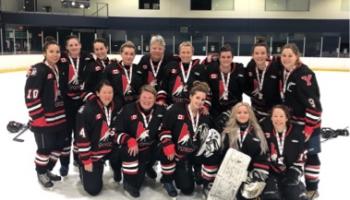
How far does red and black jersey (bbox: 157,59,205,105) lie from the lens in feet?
Answer: 11.9

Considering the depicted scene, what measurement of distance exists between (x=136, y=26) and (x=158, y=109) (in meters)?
16.1

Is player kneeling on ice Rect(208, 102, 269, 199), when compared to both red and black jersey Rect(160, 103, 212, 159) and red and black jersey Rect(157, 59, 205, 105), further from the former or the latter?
red and black jersey Rect(157, 59, 205, 105)

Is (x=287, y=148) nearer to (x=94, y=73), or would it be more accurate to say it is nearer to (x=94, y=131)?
(x=94, y=131)

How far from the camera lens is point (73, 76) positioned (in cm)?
363

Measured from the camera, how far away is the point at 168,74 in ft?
12.0

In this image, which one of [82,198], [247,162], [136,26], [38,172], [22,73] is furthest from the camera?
[136,26]

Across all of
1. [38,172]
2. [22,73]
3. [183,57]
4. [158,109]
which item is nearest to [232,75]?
[183,57]

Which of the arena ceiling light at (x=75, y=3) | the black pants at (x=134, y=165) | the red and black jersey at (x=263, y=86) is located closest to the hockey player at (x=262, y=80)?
the red and black jersey at (x=263, y=86)

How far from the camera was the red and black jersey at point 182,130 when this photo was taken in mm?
3209

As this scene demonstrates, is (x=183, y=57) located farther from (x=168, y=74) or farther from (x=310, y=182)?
(x=310, y=182)

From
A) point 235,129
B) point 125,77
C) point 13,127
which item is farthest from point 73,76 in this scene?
point 13,127

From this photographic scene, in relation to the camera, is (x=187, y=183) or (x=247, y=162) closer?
(x=247, y=162)

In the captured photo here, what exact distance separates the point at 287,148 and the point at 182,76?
3.84 ft

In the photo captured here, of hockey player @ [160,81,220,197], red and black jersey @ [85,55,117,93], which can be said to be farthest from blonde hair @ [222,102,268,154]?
red and black jersey @ [85,55,117,93]
